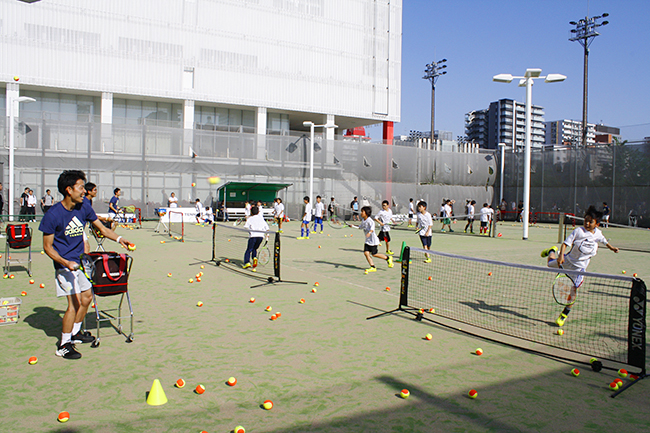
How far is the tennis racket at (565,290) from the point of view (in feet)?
24.3

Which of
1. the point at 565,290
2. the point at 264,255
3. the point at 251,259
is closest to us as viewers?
the point at 565,290

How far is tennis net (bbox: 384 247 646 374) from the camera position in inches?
226

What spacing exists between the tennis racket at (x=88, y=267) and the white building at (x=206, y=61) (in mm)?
28641

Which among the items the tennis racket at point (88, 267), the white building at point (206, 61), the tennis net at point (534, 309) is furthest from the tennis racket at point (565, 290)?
the white building at point (206, 61)

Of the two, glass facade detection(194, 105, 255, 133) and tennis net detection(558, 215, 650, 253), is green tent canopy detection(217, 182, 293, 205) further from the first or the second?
tennis net detection(558, 215, 650, 253)

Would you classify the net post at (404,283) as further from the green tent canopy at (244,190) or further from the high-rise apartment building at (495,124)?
the high-rise apartment building at (495,124)

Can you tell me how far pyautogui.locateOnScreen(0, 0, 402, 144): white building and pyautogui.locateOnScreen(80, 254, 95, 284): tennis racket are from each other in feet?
94.0

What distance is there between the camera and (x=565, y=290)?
25.2 feet

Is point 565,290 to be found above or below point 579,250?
below

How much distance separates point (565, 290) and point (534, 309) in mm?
740

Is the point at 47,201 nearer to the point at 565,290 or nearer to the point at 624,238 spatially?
the point at 565,290

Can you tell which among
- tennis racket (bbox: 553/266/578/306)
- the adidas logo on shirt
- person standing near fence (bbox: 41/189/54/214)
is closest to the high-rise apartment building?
person standing near fence (bbox: 41/189/54/214)

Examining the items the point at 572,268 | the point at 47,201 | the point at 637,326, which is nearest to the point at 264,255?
the point at 572,268

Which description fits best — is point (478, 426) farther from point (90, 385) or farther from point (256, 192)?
point (256, 192)
